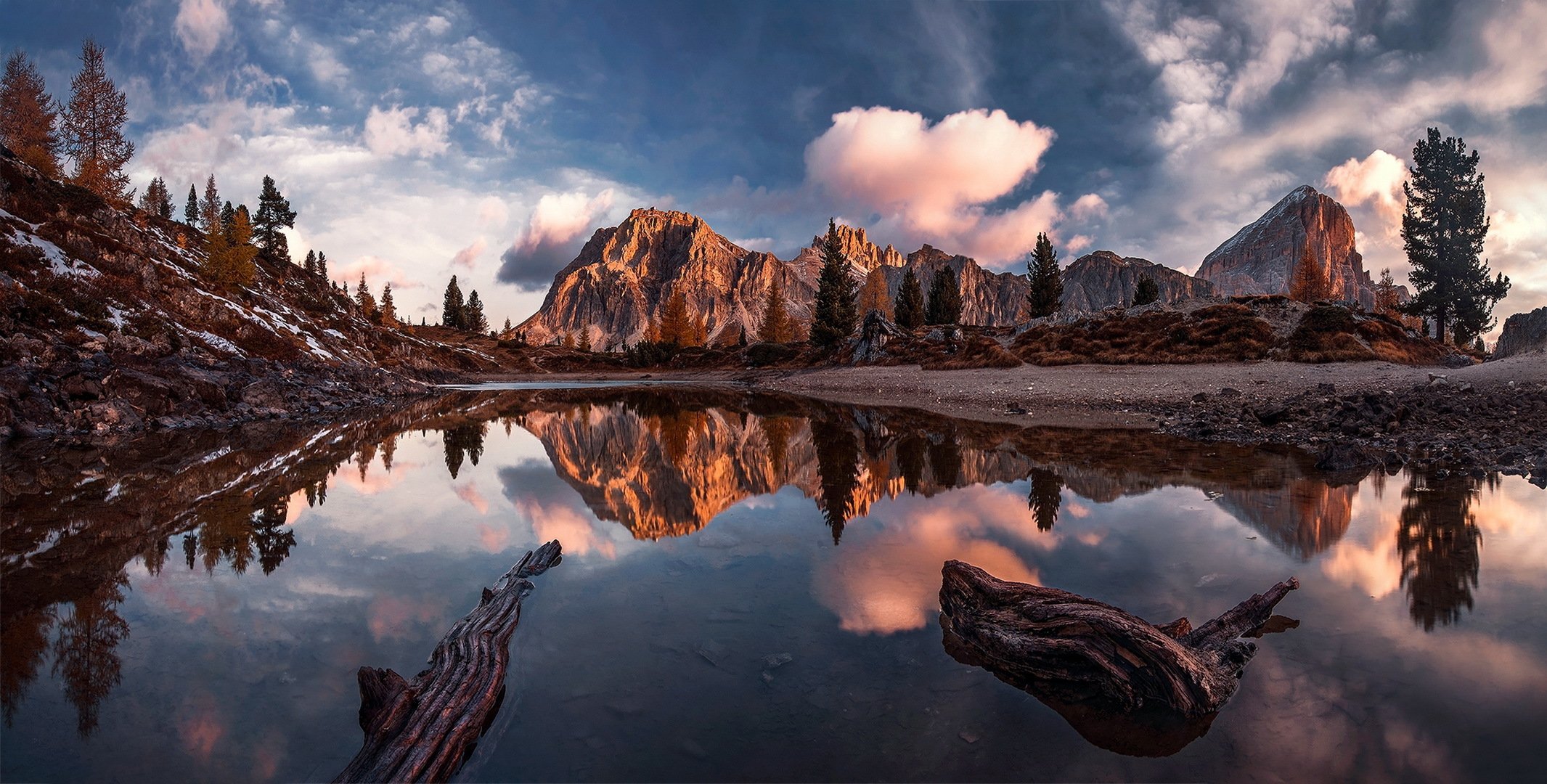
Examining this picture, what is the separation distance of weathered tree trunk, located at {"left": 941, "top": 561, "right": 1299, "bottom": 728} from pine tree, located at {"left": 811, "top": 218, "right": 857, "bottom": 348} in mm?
66554

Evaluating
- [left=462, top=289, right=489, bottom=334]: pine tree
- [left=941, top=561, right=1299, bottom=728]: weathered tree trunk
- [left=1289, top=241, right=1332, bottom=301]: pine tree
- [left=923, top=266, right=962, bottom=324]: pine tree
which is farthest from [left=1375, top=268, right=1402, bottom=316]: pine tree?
[left=462, top=289, right=489, bottom=334]: pine tree

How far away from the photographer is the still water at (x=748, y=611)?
3980 mm

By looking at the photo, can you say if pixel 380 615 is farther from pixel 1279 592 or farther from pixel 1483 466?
pixel 1483 466

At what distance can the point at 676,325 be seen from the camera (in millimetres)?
109750

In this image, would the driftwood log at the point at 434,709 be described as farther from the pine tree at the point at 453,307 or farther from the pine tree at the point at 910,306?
the pine tree at the point at 453,307

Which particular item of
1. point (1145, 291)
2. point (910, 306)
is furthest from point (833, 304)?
point (1145, 291)

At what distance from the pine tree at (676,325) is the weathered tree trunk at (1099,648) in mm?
104264

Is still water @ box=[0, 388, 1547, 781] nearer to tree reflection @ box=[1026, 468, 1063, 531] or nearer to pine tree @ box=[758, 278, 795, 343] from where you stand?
tree reflection @ box=[1026, 468, 1063, 531]

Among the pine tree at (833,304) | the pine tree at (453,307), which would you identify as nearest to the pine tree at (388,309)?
the pine tree at (453,307)

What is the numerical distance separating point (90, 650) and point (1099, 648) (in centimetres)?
916

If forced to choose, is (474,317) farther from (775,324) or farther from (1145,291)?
(1145,291)

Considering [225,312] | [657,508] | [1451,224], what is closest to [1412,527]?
[657,508]

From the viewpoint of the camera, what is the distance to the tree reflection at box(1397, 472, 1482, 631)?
615 centimetres

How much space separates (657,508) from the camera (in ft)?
36.7
